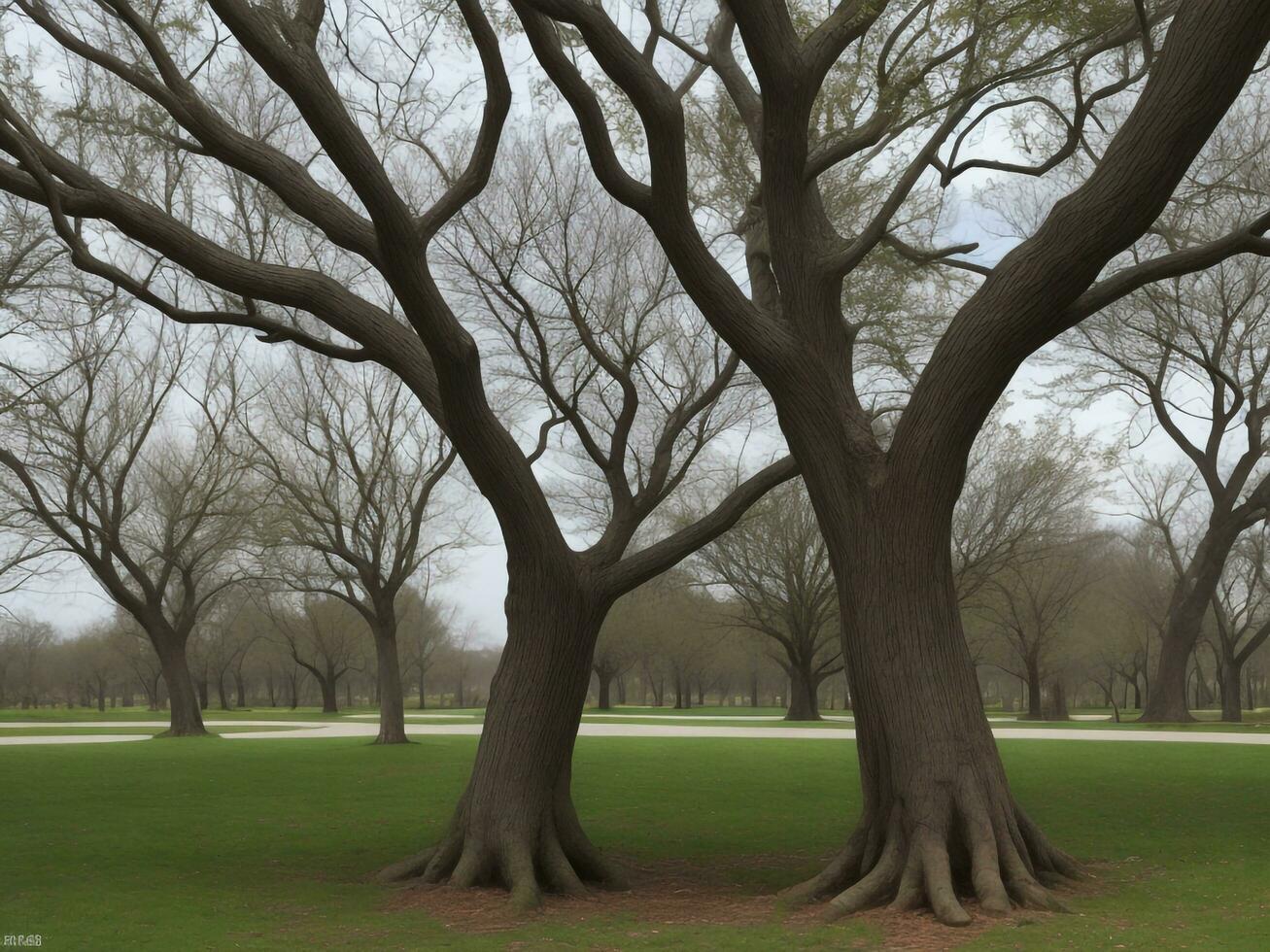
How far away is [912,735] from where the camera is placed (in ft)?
26.1

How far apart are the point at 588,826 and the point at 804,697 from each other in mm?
28210

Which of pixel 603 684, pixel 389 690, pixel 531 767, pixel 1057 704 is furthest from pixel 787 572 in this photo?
pixel 531 767

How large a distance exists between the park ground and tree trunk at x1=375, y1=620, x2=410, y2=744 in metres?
4.57

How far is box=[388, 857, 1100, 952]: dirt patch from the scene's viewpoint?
6.81 metres

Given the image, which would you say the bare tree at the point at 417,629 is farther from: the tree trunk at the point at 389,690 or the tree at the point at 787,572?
the tree trunk at the point at 389,690

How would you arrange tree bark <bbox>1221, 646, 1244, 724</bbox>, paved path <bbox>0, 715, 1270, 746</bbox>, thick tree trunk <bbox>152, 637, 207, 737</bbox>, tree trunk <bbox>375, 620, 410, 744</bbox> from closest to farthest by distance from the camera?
tree trunk <bbox>375, 620, 410, 744</bbox>
paved path <bbox>0, 715, 1270, 746</bbox>
thick tree trunk <bbox>152, 637, 207, 737</bbox>
tree bark <bbox>1221, 646, 1244, 724</bbox>

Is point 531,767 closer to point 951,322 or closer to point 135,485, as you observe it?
point 951,322

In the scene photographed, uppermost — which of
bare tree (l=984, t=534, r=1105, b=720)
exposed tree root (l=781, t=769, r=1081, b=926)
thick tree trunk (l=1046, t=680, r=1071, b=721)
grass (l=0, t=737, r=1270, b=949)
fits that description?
bare tree (l=984, t=534, r=1105, b=720)

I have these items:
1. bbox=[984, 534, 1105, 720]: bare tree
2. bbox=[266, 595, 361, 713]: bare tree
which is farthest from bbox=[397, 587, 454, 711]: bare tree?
bbox=[984, 534, 1105, 720]: bare tree

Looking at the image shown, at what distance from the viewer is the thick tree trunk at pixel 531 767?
348 inches

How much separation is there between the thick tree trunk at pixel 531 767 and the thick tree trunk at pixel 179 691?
23047mm

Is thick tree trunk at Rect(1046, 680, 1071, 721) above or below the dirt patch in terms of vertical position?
below

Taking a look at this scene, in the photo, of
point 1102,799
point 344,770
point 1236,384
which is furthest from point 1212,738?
point 344,770

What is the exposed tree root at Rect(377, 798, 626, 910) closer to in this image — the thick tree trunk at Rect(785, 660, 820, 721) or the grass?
the grass
